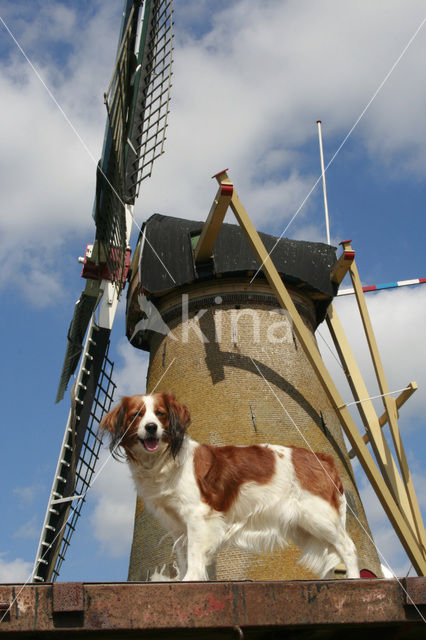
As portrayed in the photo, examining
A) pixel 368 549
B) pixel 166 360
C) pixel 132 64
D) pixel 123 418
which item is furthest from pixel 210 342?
pixel 123 418

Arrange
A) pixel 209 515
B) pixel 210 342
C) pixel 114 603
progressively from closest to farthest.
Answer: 1. pixel 114 603
2. pixel 209 515
3. pixel 210 342

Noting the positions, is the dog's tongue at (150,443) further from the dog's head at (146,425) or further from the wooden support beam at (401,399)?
the wooden support beam at (401,399)

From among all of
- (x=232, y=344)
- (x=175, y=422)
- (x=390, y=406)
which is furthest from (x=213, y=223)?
(x=175, y=422)

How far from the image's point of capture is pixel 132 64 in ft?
49.8

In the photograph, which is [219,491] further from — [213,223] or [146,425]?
[213,223]

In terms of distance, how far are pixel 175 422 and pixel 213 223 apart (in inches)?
286

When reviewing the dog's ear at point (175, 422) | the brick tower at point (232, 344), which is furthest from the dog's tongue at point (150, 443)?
the brick tower at point (232, 344)

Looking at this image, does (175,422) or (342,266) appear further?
(342,266)

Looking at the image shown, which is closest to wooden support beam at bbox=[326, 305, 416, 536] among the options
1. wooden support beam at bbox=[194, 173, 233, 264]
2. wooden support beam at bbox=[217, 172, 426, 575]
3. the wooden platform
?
wooden support beam at bbox=[217, 172, 426, 575]

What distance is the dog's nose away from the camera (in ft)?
19.5

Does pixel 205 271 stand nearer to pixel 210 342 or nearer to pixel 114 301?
pixel 210 342

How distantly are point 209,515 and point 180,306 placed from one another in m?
8.13

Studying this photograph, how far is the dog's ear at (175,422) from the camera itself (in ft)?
19.8

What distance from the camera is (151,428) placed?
19.5ft
